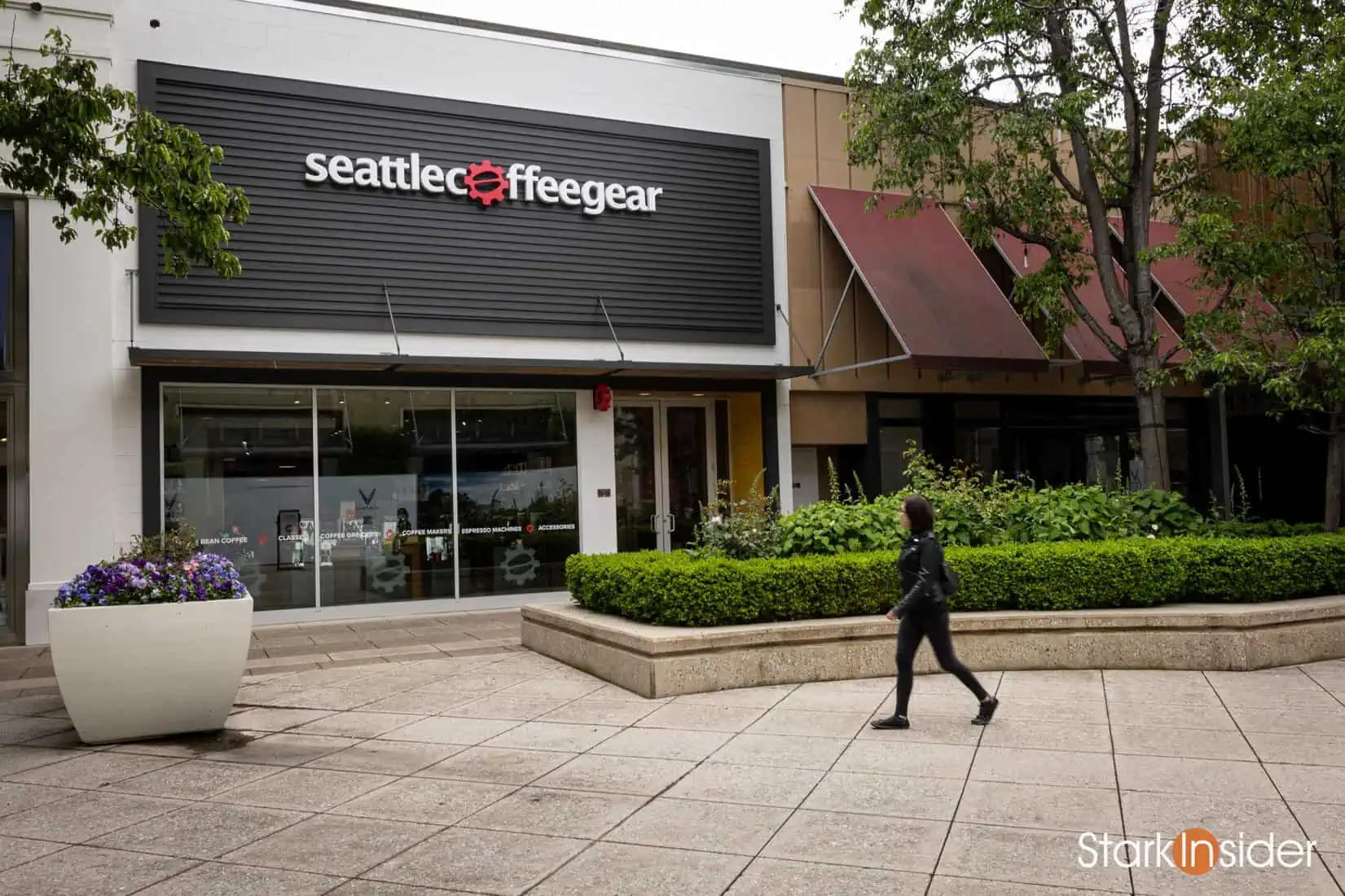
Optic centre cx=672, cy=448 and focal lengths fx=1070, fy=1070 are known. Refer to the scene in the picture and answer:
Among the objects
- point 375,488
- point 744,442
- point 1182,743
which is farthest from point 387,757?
point 744,442

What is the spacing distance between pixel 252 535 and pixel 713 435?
7177 mm

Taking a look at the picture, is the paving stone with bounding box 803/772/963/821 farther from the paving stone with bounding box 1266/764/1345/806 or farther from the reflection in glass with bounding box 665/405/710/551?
the reflection in glass with bounding box 665/405/710/551

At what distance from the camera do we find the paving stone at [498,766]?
6238mm

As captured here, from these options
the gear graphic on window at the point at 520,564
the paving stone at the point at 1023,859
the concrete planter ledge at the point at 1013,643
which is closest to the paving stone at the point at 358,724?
the concrete planter ledge at the point at 1013,643

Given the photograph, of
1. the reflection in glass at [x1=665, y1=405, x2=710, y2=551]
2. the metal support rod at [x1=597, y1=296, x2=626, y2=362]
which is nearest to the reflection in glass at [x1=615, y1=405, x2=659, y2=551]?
the reflection in glass at [x1=665, y1=405, x2=710, y2=551]

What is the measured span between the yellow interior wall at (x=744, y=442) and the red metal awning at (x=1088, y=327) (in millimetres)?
4604

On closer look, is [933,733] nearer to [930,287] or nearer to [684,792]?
[684,792]

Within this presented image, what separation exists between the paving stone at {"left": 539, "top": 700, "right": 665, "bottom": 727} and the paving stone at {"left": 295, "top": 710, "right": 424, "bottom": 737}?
41.7 inches

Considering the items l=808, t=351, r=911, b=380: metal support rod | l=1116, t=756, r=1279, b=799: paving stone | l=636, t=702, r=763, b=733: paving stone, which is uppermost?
l=808, t=351, r=911, b=380: metal support rod

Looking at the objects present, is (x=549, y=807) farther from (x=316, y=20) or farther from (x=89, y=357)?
(x=316, y=20)

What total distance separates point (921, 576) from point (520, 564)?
9.01 m

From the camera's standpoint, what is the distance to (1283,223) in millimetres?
13125

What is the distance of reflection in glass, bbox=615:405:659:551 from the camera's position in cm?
1628

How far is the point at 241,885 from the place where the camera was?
4535mm
